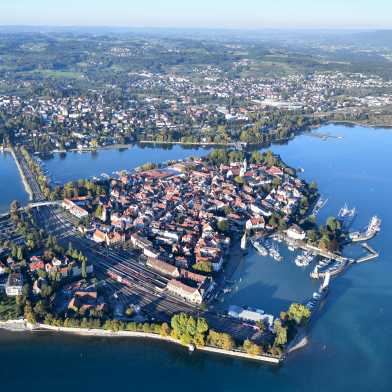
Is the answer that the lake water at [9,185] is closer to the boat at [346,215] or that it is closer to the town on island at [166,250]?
the town on island at [166,250]

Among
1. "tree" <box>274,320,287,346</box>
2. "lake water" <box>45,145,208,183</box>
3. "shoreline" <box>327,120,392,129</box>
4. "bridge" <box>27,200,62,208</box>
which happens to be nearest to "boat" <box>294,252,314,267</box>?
"tree" <box>274,320,287,346</box>

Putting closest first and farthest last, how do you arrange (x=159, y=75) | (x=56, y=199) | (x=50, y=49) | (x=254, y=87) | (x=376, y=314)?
(x=376, y=314), (x=56, y=199), (x=254, y=87), (x=159, y=75), (x=50, y=49)

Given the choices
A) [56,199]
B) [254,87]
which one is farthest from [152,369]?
[254,87]

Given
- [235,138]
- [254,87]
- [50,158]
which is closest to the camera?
[50,158]

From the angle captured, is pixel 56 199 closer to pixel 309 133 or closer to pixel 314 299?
pixel 314 299

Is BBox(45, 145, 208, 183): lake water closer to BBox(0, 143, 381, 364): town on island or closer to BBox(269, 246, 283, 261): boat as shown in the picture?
BBox(0, 143, 381, 364): town on island

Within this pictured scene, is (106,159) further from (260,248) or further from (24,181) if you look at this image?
(260,248)
